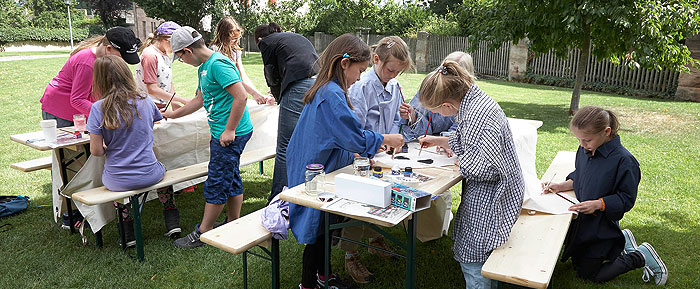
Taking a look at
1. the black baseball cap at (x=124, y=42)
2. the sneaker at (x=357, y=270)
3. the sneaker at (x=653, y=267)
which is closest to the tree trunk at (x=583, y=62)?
the sneaker at (x=653, y=267)

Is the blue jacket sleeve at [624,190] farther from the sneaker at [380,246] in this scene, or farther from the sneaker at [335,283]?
the sneaker at [335,283]

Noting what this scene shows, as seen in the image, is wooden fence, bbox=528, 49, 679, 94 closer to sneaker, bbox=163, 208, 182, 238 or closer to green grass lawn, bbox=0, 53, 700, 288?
green grass lawn, bbox=0, 53, 700, 288

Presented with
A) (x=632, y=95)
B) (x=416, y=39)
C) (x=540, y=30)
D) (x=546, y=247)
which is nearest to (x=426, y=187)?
(x=546, y=247)

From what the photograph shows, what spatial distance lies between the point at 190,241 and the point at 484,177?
260 cm

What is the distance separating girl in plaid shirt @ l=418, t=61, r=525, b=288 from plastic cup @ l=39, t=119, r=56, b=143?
9.55 feet

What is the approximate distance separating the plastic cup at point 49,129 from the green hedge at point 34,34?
3649 centimetres

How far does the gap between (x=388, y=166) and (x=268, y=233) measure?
2.81 feet

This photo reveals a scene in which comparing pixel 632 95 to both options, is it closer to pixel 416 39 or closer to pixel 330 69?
pixel 416 39

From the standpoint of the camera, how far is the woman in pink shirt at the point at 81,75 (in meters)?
3.90

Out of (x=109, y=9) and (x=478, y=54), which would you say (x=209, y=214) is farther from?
(x=109, y=9)

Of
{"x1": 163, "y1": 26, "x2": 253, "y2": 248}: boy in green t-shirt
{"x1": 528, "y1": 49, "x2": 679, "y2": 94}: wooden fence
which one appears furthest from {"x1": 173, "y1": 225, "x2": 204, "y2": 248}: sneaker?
{"x1": 528, "y1": 49, "x2": 679, "y2": 94}: wooden fence

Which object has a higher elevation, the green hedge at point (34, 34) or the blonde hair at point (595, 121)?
the green hedge at point (34, 34)

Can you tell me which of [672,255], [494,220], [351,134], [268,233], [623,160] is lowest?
[672,255]

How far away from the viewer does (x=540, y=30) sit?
884cm
